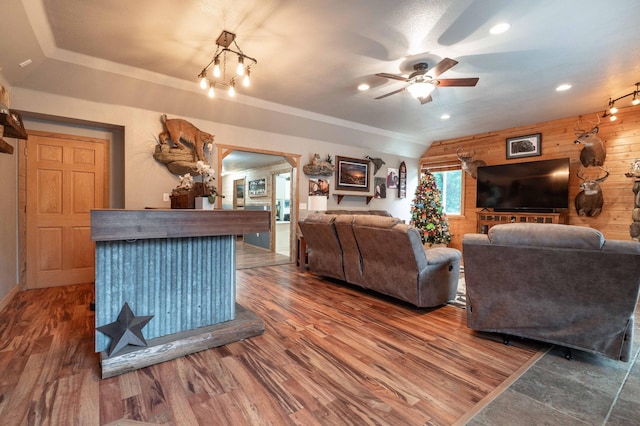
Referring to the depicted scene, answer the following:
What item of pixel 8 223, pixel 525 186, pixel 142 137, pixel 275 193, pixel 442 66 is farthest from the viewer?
pixel 275 193

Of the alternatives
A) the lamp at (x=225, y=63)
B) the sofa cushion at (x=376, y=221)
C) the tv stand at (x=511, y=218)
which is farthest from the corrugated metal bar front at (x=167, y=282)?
the tv stand at (x=511, y=218)

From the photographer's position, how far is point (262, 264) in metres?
5.72

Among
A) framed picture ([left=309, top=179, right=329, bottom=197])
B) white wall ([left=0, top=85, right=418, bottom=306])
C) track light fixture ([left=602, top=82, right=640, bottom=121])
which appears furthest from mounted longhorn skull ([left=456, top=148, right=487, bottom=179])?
white wall ([left=0, top=85, right=418, bottom=306])

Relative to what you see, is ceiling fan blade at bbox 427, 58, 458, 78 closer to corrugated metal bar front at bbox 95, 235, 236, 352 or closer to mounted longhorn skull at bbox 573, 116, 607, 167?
corrugated metal bar front at bbox 95, 235, 236, 352

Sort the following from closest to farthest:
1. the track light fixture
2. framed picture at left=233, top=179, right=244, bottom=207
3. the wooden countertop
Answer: the wooden countertop → the track light fixture → framed picture at left=233, top=179, right=244, bottom=207

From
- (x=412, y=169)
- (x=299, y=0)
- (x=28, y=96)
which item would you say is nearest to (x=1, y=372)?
(x=28, y=96)

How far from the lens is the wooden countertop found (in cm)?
179

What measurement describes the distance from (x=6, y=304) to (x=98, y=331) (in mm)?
2338

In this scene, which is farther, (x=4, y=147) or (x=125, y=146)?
(x=125, y=146)

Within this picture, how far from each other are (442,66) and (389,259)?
2183mm

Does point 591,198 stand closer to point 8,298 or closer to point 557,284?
point 557,284

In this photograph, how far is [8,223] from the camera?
3463 millimetres

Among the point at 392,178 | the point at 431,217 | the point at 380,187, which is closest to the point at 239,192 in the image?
the point at 380,187

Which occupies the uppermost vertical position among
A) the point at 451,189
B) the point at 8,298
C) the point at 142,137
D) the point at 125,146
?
the point at 142,137
